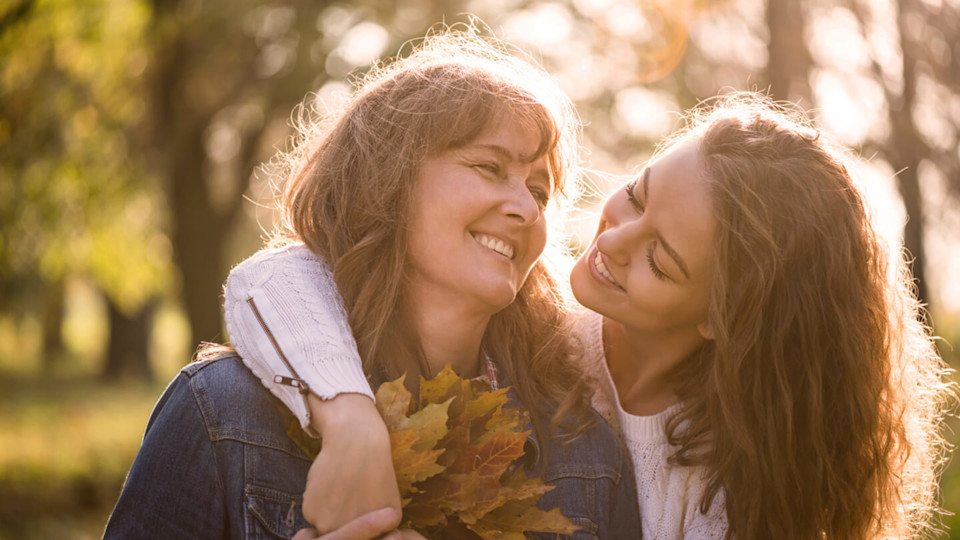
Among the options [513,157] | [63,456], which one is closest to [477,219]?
[513,157]

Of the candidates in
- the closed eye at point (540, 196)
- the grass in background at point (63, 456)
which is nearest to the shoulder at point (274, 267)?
the closed eye at point (540, 196)

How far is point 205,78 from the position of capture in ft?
28.6

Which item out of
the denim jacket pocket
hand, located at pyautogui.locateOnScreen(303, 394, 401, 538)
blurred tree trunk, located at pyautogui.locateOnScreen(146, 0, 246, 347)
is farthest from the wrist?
blurred tree trunk, located at pyautogui.locateOnScreen(146, 0, 246, 347)

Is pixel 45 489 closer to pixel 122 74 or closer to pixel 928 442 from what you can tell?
pixel 122 74

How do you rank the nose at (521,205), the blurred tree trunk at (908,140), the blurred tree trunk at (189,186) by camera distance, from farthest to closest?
1. the blurred tree trunk at (189,186)
2. the blurred tree trunk at (908,140)
3. the nose at (521,205)

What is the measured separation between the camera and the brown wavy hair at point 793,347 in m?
2.78

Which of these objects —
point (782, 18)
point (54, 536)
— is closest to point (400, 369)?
point (782, 18)

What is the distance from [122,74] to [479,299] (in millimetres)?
7296

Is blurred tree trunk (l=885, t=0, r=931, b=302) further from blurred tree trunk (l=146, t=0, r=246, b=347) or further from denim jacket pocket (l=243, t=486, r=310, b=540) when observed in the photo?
blurred tree trunk (l=146, t=0, r=246, b=347)

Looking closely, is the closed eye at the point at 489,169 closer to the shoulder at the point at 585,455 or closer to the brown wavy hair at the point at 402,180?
the brown wavy hair at the point at 402,180

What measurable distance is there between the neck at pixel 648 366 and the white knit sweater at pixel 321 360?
80 millimetres

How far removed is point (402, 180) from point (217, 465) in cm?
96

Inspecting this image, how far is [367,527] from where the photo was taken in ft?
6.38

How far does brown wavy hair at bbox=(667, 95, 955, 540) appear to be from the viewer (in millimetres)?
Result: 2781
